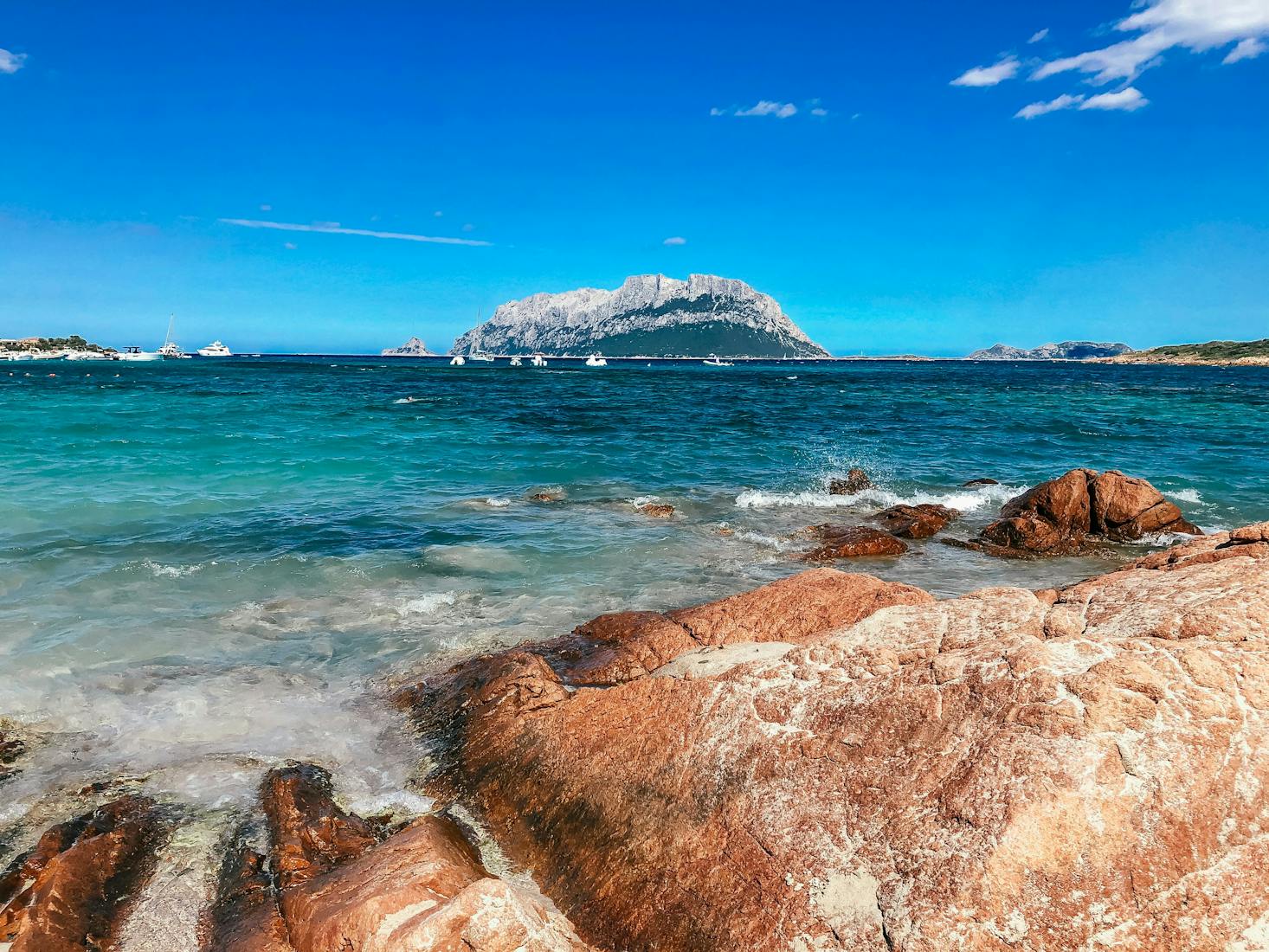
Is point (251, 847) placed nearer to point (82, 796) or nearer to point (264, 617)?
point (82, 796)

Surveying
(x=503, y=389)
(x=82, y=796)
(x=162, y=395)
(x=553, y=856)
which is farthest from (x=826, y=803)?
(x=503, y=389)

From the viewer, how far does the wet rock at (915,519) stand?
14.3 metres

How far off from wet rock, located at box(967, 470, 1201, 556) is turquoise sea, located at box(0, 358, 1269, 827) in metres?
0.93

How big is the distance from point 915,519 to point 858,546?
2.55 metres

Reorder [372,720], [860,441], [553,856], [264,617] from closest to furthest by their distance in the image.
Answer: [553,856] < [372,720] < [264,617] < [860,441]

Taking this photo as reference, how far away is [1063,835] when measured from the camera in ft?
11.3

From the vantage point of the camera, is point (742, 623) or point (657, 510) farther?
point (657, 510)

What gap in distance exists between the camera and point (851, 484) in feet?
62.3

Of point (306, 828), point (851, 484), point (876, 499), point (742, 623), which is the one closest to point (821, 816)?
point (742, 623)

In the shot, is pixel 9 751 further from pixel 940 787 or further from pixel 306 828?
pixel 940 787

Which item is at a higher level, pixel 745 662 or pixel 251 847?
pixel 745 662

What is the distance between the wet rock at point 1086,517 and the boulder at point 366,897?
1191 cm

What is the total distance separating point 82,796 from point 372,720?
7.17ft

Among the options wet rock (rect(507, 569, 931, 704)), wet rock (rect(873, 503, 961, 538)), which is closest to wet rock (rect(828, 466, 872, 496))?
wet rock (rect(873, 503, 961, 538))
